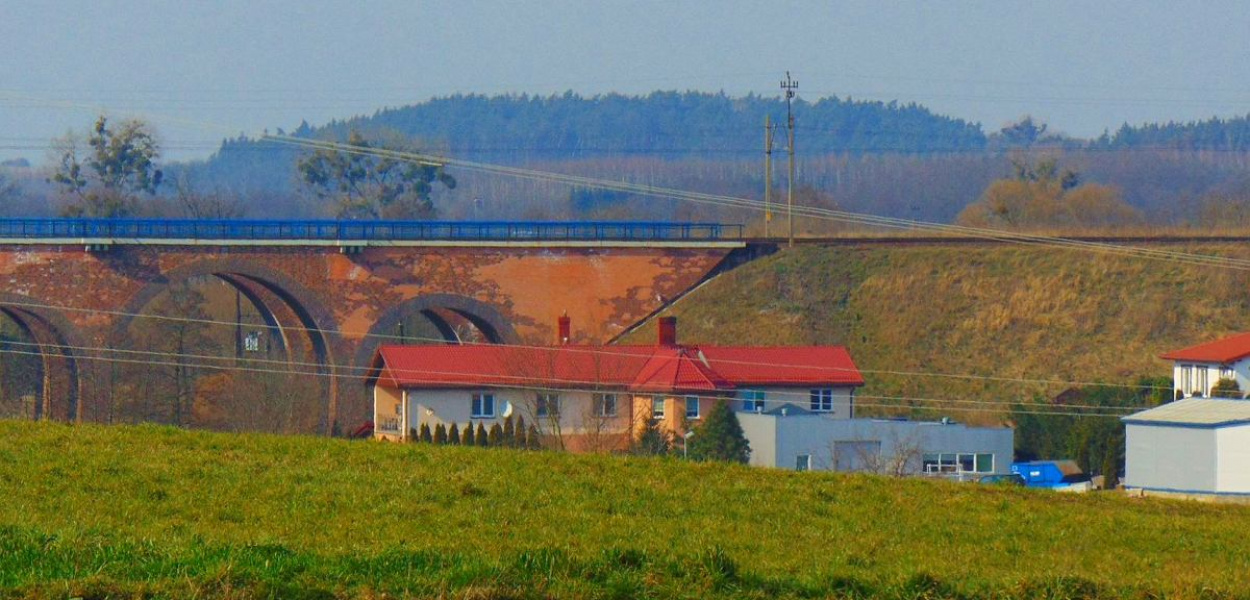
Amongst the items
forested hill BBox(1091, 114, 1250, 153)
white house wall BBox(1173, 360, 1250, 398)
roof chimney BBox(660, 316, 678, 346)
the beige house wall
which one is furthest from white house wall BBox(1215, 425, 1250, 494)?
forested hill BBox(1091, 114, 1250, 153)

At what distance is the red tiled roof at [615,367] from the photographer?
126 ft

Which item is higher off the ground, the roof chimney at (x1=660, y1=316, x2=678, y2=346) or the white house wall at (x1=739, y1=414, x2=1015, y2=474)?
the roof chimney at (x1=660, y1=316, x2=678, y2=346)

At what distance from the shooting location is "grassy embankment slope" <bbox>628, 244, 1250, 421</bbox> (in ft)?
156

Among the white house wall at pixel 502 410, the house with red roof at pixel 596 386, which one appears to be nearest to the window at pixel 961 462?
the house with red roof at pixel 596 386

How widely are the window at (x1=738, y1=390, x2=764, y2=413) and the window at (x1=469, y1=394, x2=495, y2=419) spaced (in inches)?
242

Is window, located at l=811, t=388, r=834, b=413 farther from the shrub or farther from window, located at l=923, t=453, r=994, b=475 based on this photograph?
the shrub

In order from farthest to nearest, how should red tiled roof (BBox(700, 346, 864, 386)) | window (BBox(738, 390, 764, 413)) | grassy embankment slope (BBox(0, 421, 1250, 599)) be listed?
1. red tiled roof (BBox(700, 346, 864, 386))
2. window (BBox(738, 390, 764, 413))
3. grassy embankment slope (BBox(0, 421, 1250, 599))

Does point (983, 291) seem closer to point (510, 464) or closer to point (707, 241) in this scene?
point (707, 241)

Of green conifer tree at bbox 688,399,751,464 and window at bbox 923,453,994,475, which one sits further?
window at bbox 923,453,994,475

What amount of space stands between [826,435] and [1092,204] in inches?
1623

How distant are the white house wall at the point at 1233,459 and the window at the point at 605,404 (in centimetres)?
1427

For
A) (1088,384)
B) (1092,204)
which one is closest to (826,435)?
(1088,384)

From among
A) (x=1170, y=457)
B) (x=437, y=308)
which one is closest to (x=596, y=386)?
(x=437, y=308)

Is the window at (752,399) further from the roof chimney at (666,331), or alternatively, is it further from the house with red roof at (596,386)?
the roof chimney at (666,331)
